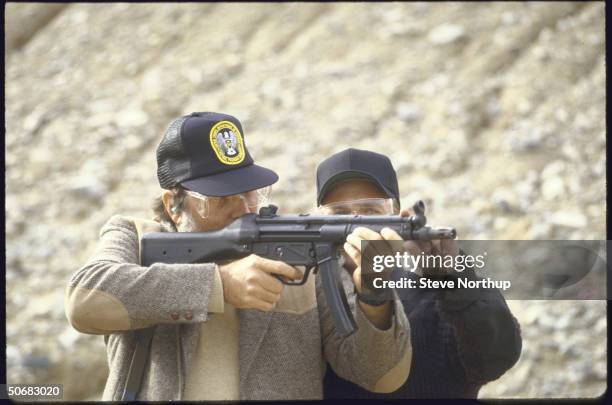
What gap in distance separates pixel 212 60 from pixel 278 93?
1037 mm

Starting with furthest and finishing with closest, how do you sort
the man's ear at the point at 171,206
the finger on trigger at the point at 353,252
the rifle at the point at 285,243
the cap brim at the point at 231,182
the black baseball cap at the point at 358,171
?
the black baseball cap at the point at 358,171
the man's ear at the point at 171,206
the cap brim at the point at 231,182
the rifle at the point at 285,243
the finger on trigger at the point at 353,252

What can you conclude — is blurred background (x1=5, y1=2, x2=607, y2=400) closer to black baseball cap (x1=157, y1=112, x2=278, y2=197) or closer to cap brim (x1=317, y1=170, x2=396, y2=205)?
cap brim (x1=317, y1=170, x2=396, y2=205)

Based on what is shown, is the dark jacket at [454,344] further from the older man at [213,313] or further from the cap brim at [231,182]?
the cap brim at [231,182]

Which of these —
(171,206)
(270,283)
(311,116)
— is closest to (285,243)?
(270,283)

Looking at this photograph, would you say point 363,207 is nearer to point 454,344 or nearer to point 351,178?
point 351,178

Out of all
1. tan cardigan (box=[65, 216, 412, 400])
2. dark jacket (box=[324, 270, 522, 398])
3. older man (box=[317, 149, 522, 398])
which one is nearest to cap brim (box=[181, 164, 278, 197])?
tan cardigan (box=[65, 216, 412, 400])

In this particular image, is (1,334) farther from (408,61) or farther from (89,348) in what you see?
(408,61)

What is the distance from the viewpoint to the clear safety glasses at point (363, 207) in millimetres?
3369

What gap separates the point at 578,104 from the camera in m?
9.42

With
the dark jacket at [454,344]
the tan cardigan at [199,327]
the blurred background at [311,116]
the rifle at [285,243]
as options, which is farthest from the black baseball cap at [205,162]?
the blurred background at [311,116]

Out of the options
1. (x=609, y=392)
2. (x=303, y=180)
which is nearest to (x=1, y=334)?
(x=609, y=392)

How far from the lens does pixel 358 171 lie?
11.4 feet

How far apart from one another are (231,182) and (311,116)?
6.77 m

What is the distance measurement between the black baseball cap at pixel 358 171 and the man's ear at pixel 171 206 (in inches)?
21.6
